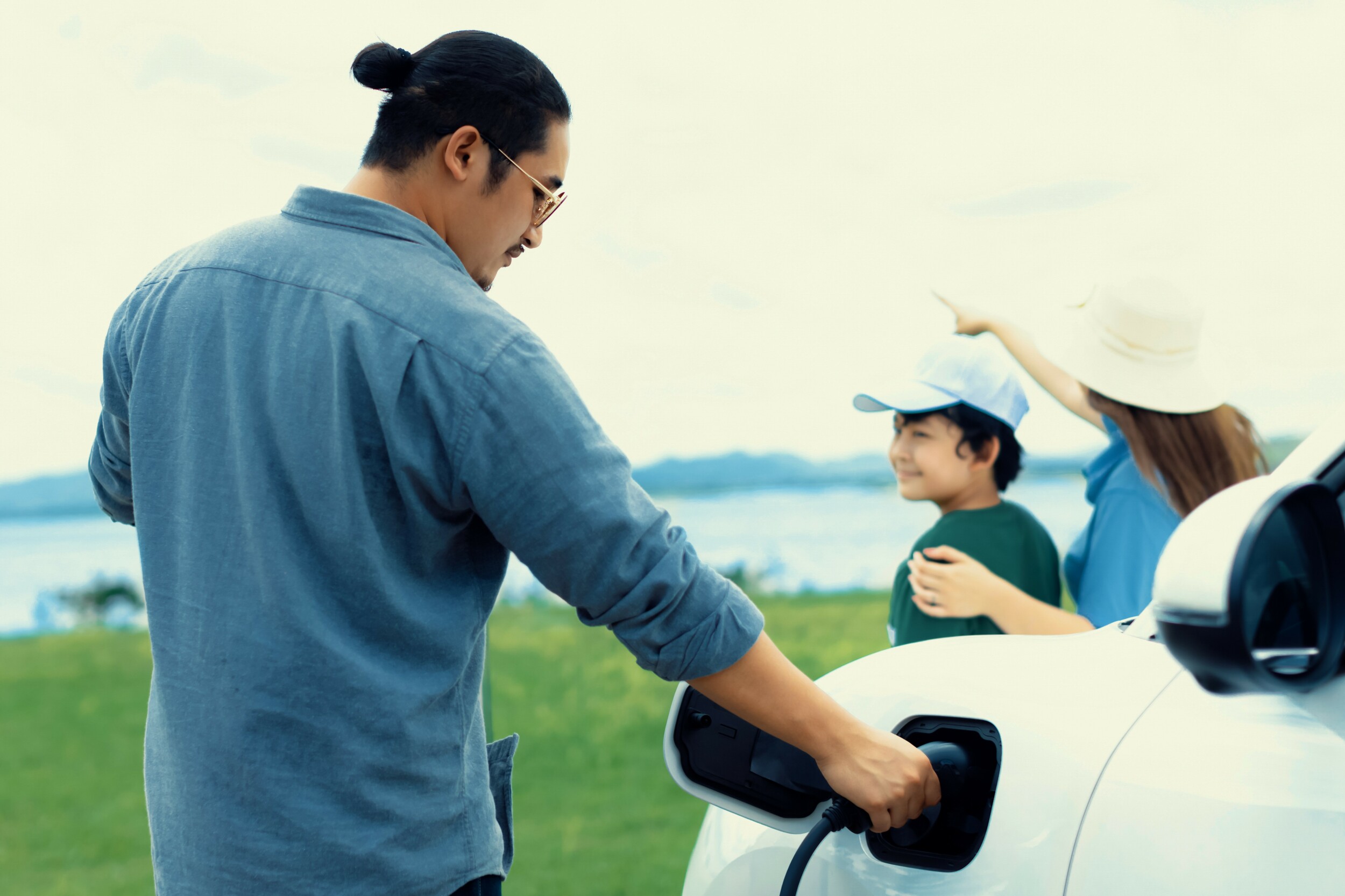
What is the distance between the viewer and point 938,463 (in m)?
2.68

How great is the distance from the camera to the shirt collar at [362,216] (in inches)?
58.6

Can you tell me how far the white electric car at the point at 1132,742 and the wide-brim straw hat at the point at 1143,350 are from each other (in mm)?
1162

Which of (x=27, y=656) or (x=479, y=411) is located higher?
(x=479, y=411)

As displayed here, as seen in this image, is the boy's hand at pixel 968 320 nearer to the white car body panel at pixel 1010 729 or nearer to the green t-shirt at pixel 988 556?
the green t-shirt at pixel 988 556

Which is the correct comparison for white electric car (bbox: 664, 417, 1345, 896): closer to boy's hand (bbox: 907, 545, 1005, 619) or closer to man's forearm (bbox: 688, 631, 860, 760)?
man's forearm (bbox: 688, 631, 860, 760)

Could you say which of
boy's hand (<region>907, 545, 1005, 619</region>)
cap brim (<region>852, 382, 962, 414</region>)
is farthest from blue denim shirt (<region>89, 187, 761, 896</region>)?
cap brim (<region>852, 382, 962, 414</region>)

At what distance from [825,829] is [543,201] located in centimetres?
99

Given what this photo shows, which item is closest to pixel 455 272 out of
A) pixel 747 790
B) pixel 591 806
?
→ pixel 747 790

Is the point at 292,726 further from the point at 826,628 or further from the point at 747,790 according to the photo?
the point at 826,628

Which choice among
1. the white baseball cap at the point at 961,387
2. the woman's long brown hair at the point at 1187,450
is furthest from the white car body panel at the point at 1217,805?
the white baseball cap at the point at 961,387

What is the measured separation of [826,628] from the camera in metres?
8.77

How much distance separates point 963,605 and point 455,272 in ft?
4.48

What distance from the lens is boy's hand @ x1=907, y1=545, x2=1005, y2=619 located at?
2.33 meters

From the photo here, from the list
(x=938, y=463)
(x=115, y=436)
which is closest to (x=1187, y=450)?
(x=938, y=463)
